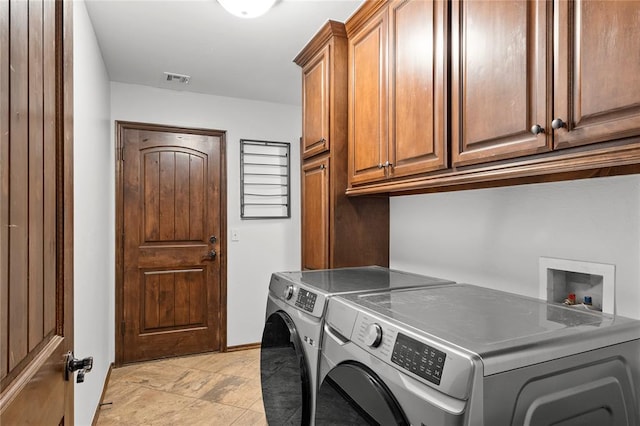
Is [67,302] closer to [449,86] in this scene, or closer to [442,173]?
[442,173]

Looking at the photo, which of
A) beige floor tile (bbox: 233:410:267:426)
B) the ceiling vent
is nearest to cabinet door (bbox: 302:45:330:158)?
the ceiling vent

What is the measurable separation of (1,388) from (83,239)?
1551mm

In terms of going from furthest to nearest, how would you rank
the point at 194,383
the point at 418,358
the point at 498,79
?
the point at 194,383 → the point at 498,79 → the point at 418,358

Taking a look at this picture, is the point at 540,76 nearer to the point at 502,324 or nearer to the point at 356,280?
the point at 502,324

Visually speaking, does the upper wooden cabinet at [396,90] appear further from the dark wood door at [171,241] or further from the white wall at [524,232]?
the dark wood door at [171,241]

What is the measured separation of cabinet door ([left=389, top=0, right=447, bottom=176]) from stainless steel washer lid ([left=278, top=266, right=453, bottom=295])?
486mm

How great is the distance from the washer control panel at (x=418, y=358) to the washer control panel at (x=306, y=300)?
1.75 ft

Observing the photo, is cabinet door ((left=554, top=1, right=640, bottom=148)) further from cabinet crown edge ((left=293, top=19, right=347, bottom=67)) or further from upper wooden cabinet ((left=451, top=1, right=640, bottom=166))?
cabinet crown edge ((left=293, top=19, right=347, bottom=67))

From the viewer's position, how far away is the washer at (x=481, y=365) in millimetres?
796

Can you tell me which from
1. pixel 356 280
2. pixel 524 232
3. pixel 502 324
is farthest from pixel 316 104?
pixel 502 324

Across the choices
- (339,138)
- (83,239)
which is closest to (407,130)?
(339,138)

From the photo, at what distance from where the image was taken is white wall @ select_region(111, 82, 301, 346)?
11.2 feet

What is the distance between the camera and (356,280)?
173cm

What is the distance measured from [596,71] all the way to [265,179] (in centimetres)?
307
